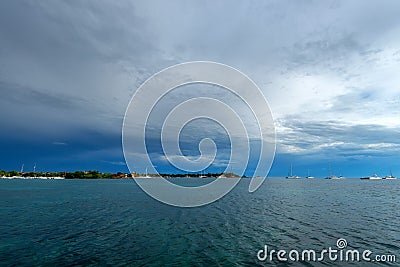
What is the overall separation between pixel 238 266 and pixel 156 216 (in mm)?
24871

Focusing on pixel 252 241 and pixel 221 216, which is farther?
pixel 221 216

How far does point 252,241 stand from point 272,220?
13.6 m

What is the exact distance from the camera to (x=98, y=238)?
26688mm

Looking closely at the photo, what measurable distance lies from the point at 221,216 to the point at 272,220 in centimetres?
873

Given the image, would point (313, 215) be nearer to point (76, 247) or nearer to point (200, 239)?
point (200, 239)

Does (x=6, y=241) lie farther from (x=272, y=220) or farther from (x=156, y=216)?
(x=272, y=220)

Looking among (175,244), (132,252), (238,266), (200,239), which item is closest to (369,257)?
(238,266)

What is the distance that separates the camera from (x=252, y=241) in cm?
2636

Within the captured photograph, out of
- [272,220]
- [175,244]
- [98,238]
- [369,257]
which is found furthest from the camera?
[272,220]

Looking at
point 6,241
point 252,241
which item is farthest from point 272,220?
point 6,241

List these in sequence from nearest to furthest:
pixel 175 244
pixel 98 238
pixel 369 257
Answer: pixel 369 257 → pixel 175 244 → pixel 98 238

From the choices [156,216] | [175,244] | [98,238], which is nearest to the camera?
[175,244]

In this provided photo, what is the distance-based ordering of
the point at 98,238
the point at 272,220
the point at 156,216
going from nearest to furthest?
the point at 98,238 → the point at 272,220 → the point at 156,216

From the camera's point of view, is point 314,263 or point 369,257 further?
point 369,257
